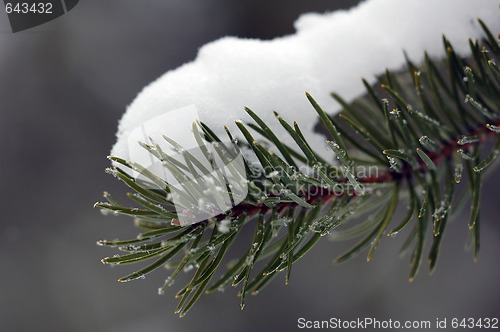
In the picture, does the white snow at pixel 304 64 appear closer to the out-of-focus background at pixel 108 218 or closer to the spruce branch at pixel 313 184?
the spruce branch at pixel 313 184

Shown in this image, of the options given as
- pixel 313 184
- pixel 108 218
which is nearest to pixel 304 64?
pixel 313 184

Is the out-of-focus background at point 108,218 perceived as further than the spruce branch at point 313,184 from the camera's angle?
Yes

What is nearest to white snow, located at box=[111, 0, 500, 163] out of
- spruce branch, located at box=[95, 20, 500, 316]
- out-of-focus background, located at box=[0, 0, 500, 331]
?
spruce branch, located at box=[95, 20, 500, 316]

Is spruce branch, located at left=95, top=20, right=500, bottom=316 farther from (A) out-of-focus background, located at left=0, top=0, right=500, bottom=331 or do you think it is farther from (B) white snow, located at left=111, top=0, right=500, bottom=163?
(A) out-of-focus background, located at left=0, top=0, right=500, bottom=331

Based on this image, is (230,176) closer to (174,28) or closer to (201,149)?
(201,149)

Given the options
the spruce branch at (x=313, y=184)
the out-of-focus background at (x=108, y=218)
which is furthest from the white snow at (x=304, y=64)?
the out-of-focus background at (x=108, y=218)

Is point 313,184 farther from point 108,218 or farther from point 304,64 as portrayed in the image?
point 108,218
